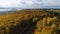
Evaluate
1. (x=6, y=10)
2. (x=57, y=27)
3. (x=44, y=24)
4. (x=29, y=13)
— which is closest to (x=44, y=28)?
(x=44, y=24)

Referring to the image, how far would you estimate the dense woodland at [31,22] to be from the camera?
5.97ft

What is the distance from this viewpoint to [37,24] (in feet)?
6.10

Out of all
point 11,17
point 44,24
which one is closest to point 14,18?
point 11,17

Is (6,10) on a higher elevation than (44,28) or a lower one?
higher

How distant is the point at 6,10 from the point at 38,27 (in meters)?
0.51

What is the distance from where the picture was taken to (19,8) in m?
1.94

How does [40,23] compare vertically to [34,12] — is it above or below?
below

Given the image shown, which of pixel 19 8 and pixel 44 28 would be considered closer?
pixel 44 28

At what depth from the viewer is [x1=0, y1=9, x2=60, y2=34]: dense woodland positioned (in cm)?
Answer: 182

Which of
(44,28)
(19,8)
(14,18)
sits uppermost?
(19,8)

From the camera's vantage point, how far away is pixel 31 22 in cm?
188

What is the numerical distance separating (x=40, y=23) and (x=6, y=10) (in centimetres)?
51

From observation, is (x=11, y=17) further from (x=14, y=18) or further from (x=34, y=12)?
(x=34, y=12)

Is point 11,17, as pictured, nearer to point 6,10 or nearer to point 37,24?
point 6,10
